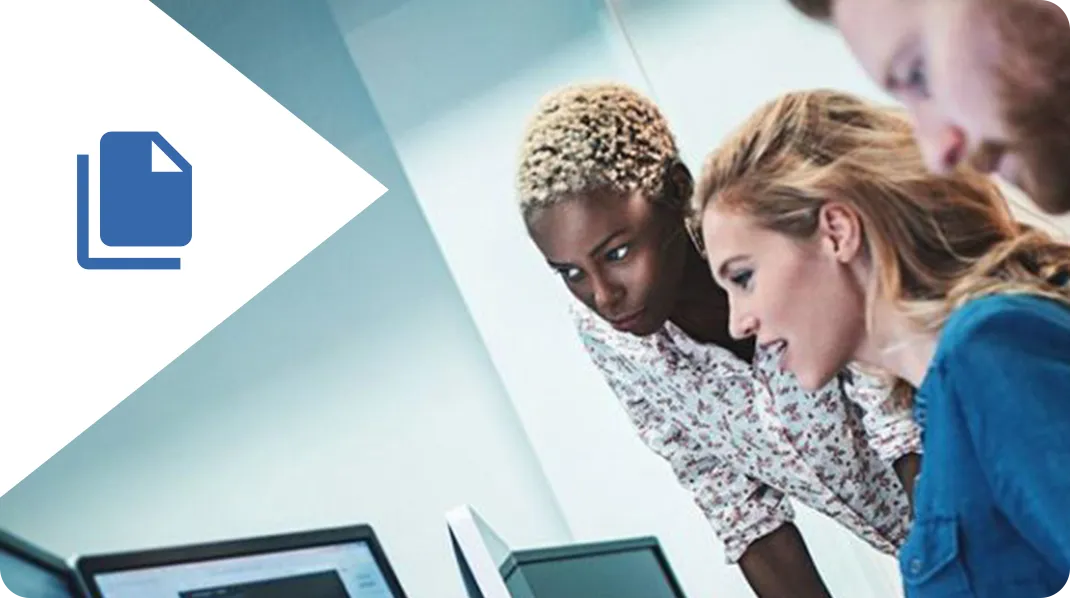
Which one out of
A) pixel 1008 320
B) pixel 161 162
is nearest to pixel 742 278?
pixel 1008 320

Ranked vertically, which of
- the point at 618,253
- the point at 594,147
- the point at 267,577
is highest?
the point at 594,147

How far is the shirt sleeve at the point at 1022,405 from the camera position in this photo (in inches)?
52.6

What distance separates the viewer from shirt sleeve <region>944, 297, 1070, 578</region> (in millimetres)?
1335

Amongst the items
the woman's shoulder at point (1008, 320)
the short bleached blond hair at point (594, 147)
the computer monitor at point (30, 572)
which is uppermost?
the short bleached blond hair at point (594, 147)

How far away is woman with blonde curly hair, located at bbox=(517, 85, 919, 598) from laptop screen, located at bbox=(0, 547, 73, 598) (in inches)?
31.7

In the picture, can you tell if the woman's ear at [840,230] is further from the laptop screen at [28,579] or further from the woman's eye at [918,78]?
the laptop screen at [28,579]

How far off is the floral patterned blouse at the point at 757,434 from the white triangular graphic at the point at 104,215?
0.63 m

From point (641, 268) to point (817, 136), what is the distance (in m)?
0.33

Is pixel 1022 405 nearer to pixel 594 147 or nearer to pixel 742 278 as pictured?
pixel 742 278

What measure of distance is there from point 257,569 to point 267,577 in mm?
14

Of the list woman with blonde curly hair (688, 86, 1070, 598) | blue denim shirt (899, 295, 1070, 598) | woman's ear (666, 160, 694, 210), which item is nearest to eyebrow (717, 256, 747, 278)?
woman with blonde curly hair (688, 86, 1070, 598)

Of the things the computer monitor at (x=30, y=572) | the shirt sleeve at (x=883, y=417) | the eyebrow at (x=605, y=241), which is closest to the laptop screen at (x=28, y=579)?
the computer monitor at (x=30, y=572)

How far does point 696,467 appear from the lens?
7.43ft

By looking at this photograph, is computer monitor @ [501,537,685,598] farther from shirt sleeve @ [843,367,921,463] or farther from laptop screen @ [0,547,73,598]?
laptop screen @ [0,547,73,598]
